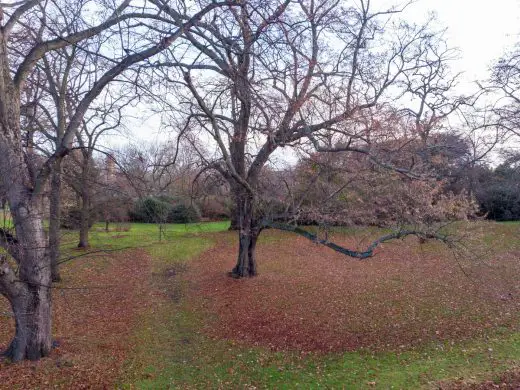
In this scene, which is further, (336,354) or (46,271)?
(336,354)

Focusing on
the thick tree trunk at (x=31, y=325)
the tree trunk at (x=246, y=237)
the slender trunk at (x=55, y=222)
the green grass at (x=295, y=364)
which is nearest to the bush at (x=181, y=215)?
the tree trunk at (x=246, y=237)

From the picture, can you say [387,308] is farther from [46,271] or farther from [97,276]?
[97,276]

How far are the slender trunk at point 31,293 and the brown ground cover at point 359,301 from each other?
3.83 m

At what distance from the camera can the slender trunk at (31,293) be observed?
7285 mm

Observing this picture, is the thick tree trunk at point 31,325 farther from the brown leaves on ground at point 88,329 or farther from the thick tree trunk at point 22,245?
the brown leaves on ground at point 88,329

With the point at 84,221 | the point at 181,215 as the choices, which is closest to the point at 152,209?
the point at 84,221

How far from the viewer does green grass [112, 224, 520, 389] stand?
7289 millimetres

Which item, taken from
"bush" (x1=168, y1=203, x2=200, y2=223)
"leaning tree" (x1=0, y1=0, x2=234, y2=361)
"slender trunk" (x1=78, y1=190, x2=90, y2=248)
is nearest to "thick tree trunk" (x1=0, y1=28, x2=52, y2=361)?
"leaning tree" (x1=0, y1=0, x2=234, y2=361)

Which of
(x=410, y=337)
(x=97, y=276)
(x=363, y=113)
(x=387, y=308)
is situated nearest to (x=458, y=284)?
(x=387, y=308)

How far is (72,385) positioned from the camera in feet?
22.8

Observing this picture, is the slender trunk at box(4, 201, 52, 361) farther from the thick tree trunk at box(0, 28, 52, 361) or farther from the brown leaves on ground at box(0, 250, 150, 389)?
the brown leaves on ground at box(0, 250, 150, 389)

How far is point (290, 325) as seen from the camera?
406 inches

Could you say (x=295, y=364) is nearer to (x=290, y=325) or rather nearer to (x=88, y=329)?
(x=290, y=325)

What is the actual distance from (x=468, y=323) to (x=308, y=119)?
640 cm
